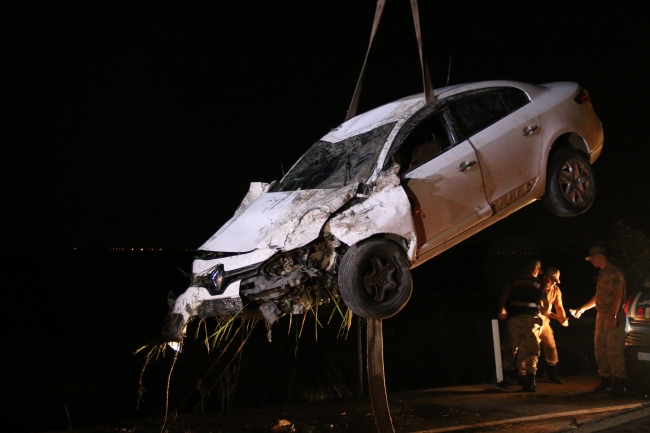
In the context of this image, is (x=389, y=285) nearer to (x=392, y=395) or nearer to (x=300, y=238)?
(x=300, y=238)

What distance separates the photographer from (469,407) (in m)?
7.41

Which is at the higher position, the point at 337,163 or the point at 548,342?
the point at 337,163

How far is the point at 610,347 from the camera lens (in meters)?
8.55

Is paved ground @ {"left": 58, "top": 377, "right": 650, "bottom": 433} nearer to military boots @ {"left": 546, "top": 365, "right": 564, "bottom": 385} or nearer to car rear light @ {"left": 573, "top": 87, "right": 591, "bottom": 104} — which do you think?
military boots @ {"left": 546, "top": 365, "right": 564, "bottom": 385}

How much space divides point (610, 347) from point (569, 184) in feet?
10.3

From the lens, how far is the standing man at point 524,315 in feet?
28.4

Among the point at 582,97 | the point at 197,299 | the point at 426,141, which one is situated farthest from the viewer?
the point at 582,97

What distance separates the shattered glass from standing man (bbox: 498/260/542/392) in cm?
398

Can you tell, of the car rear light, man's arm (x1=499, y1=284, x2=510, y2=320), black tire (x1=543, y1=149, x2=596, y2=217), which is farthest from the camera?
man's arm (x1=499, y1=284, x2=510, y2=320)

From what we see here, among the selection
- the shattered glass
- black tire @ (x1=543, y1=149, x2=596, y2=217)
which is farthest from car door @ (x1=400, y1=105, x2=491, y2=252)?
black tire @ (x1=543, y1=149, x2=596, y2=217)

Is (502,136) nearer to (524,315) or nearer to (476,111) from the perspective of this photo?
(476,111)

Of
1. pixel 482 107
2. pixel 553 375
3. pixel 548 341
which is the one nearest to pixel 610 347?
pixel 548 341

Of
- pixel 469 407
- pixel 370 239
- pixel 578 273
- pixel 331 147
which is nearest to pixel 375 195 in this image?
pixel 370 239

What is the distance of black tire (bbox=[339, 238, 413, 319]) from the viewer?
15.2 feet
